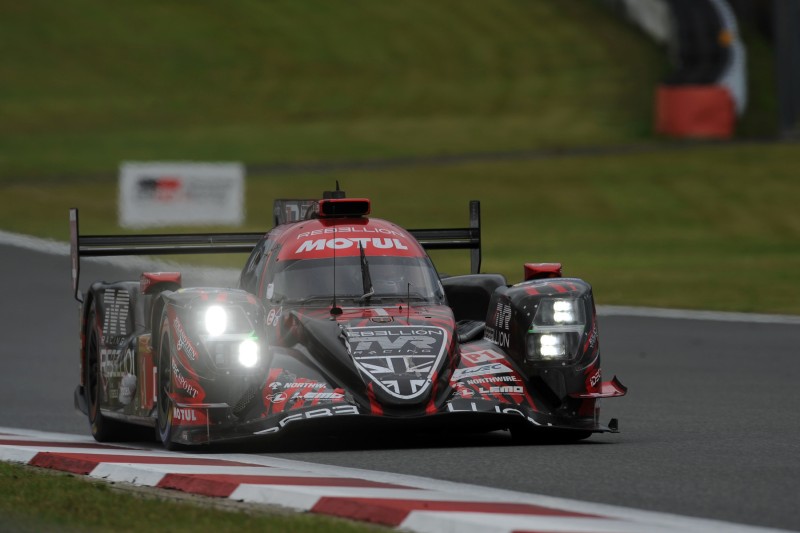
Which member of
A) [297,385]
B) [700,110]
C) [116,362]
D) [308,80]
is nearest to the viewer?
[297,385]

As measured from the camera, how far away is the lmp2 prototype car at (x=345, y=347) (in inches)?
316

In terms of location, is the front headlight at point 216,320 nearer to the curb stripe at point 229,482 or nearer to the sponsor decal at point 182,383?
the sponsor decal at point 182,383

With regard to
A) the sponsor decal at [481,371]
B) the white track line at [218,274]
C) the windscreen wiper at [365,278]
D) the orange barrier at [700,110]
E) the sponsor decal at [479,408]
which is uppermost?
the orange barrier at [700,110]

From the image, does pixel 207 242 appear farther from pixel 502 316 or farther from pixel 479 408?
pixel 479 408

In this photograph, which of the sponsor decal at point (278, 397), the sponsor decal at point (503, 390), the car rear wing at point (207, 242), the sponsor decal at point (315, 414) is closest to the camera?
the sponsor decal at point (315, 414)

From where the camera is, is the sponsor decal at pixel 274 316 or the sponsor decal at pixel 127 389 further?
the sponsor decal at pixel 127 389

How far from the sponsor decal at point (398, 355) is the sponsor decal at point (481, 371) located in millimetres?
146

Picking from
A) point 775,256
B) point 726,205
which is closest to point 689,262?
point 775,256

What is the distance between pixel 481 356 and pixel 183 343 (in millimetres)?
1577

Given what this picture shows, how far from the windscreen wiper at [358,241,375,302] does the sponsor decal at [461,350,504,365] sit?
0.74 m

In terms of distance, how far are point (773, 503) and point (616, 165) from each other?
3273 cm

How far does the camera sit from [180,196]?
3044 cm

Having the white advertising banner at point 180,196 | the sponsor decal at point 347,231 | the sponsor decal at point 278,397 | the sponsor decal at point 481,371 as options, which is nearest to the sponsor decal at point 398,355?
the sponsor decal at point 481,371

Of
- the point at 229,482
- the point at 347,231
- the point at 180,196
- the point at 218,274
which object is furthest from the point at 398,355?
the point at 180,196
